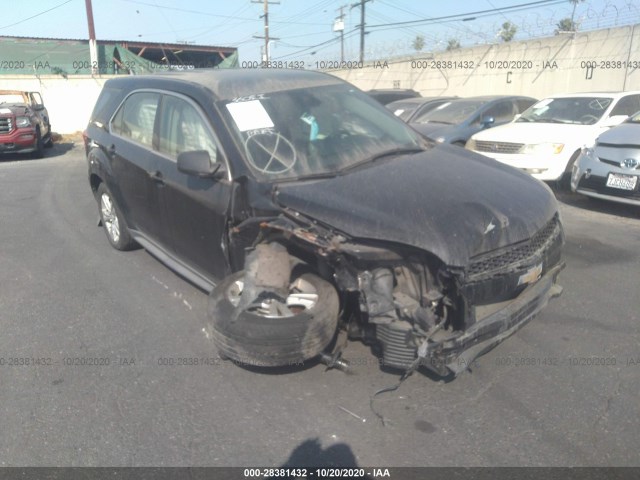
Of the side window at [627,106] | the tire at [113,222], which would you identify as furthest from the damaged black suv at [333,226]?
the side window at [627,106]

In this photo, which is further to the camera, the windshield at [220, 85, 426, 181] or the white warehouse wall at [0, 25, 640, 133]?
the white warehouse wall at [0, 25, 640, 133]

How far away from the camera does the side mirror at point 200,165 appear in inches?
149

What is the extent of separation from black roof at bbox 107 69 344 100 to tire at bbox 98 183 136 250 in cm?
139

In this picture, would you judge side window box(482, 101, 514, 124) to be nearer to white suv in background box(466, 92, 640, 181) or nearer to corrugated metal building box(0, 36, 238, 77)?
white suv in background box(466, 92, 640, 181)

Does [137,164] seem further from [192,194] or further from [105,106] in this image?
[105,106]

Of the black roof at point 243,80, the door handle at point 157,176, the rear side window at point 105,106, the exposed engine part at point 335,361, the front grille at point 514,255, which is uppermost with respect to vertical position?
the black roof at point 243,80

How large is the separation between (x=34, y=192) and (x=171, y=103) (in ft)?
22.0

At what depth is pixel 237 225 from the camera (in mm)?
3730

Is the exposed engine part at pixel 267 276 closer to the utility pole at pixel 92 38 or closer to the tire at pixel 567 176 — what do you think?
the tire at pixel 567 176

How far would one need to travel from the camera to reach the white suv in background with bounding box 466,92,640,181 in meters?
8.67

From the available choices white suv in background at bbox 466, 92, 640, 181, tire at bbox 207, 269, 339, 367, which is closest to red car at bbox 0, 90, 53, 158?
white suv in background at bbox 466, 92, 640, 181

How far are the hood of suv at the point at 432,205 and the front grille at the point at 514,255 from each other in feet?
0.16

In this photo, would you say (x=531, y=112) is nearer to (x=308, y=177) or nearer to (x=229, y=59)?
(x=308, y=177)

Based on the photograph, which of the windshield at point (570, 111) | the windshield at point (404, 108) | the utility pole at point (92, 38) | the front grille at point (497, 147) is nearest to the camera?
the front grille at point (497, 147)
